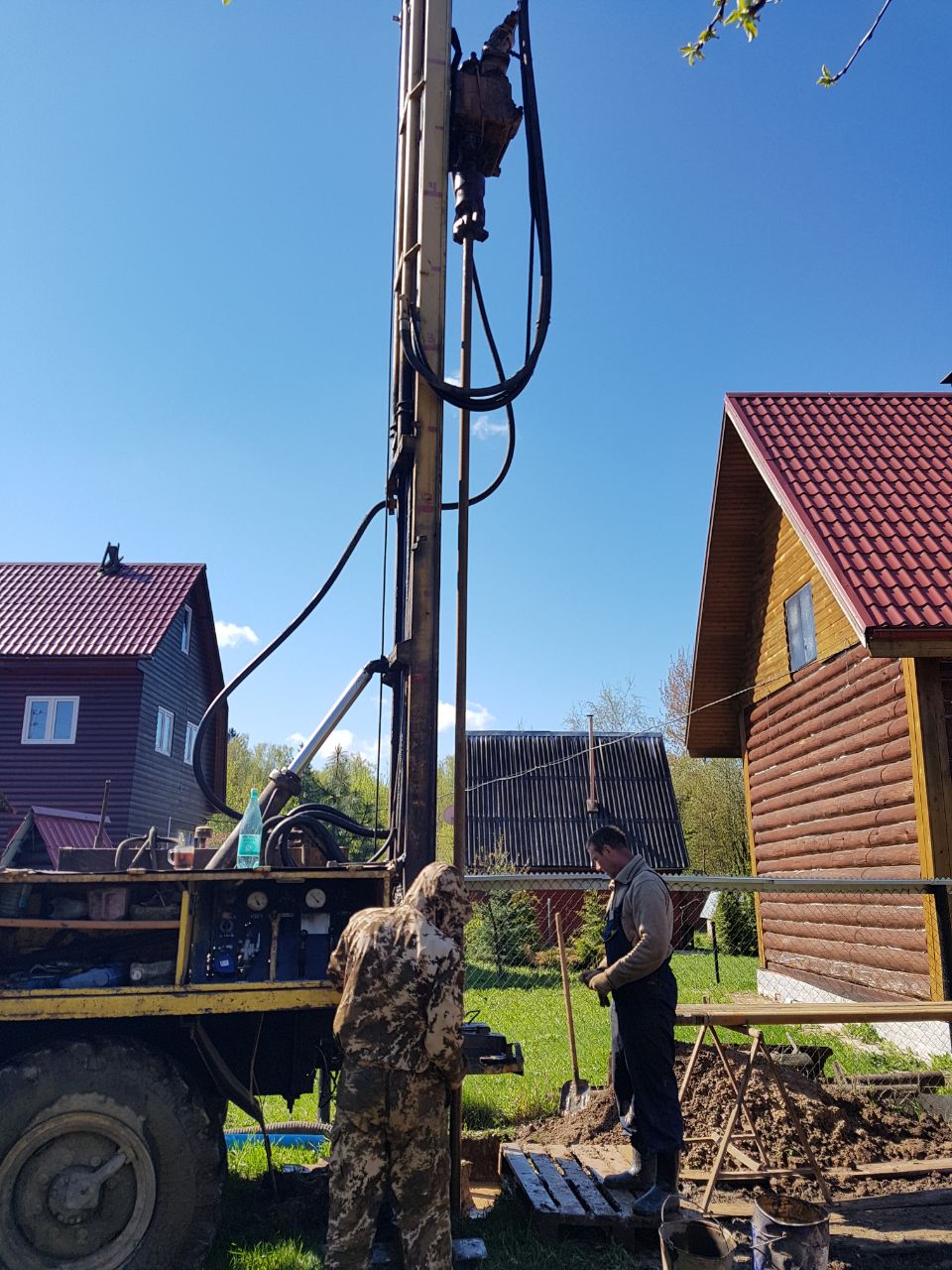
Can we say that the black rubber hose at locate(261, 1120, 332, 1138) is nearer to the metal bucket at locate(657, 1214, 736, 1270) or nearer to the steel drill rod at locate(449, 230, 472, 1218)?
the steel drill rod at locate(449, 230, 472, 1218)

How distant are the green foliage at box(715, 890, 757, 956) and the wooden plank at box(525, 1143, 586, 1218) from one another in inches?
551

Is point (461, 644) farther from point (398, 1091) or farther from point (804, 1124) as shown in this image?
point (804, 1124)

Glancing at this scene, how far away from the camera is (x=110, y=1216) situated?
12.5ft

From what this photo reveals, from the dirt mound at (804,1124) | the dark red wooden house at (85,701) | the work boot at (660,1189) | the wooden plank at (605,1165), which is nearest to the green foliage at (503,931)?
the dark red wooden house at (85,701)

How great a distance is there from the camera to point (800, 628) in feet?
37.9

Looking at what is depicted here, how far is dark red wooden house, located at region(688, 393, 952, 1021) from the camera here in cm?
843

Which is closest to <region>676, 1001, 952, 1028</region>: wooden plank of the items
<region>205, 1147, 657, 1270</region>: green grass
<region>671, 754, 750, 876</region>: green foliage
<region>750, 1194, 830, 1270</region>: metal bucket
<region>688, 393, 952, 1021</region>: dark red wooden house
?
<region>205, 1147, 657, 1270</region>: green grass

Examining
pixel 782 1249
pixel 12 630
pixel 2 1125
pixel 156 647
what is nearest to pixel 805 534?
pixel 782 1249

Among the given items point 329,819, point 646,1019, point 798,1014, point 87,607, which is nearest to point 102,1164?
point 329,819

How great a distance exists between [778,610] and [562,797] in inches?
448

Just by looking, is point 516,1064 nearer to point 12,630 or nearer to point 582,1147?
point 582,1147

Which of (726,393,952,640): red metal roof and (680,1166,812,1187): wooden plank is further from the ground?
(726,393,952,640): red metal roof

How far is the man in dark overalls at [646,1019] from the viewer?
4633mm

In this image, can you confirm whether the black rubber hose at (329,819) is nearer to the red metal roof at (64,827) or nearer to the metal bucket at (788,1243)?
the metal bucket at (788,1243)
